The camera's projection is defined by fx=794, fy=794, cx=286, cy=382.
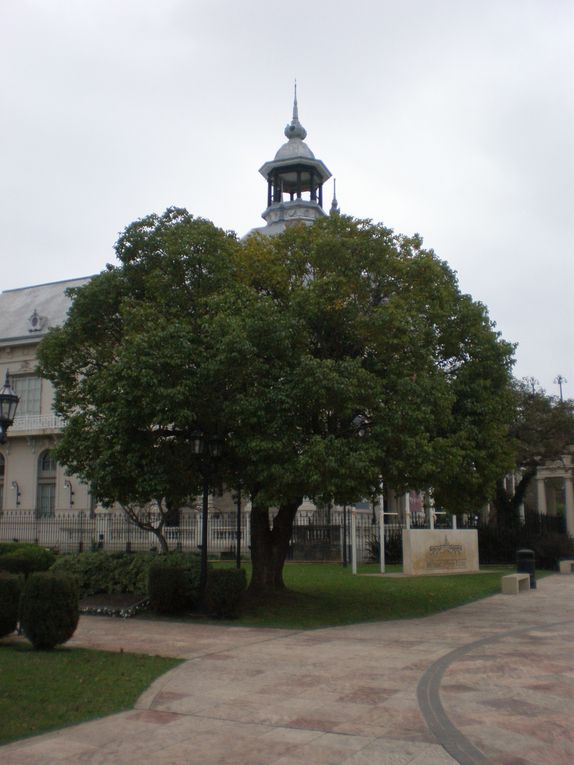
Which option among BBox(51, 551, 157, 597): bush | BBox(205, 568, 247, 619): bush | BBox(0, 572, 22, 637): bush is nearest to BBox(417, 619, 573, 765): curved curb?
Result: BBox(205, 568, 247, 619): bush

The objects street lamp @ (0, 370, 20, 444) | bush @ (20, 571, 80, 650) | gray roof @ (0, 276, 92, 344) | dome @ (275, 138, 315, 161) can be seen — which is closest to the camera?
bush @ (20, 571, 80, 650)

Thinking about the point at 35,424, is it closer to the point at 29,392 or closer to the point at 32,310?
the point at 29,392

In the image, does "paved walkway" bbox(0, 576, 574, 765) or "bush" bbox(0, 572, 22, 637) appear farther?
"bush" bbox(0, 572, 22, 637)

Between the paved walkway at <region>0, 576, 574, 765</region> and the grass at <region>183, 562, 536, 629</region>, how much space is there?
5.60 feet

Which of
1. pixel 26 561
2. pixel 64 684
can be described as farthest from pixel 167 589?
pixel 64 684

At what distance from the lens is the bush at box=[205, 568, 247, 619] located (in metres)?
15.4

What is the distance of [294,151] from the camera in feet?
162

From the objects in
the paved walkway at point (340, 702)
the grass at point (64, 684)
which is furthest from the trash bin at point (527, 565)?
the grass at point (64, 684)

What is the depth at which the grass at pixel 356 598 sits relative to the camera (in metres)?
15.8

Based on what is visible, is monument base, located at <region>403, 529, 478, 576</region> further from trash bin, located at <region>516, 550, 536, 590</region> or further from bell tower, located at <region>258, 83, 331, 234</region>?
bell tower, located at <region>258, 83, 331, 234</region>

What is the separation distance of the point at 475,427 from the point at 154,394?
6590 millimetres

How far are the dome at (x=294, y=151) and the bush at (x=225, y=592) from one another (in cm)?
3724

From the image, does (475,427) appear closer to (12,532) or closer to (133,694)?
(133,694)

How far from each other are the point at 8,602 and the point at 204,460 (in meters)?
4.82
